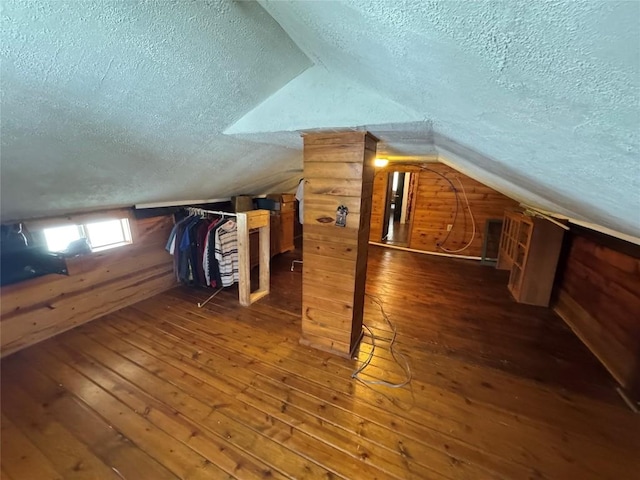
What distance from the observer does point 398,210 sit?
891cm

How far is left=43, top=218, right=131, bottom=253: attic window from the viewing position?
2164mm

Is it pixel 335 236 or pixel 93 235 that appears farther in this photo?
pixel 93 235

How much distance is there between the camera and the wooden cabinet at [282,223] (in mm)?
4348

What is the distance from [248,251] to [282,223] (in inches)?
75.1

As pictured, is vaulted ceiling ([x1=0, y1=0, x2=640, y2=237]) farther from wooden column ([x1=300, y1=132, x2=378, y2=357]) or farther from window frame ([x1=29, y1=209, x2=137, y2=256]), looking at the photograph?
wooden column ([x1=300, y1=132, x2=378, y2=357])

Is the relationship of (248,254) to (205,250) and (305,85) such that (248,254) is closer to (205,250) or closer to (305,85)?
(205,250)

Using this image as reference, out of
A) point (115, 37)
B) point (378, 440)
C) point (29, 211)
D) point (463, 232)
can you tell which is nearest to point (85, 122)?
point (115, 37)

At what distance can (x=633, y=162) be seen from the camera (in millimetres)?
662

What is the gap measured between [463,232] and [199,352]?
450 cm

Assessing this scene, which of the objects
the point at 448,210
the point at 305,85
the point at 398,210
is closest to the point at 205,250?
the point at 305,85

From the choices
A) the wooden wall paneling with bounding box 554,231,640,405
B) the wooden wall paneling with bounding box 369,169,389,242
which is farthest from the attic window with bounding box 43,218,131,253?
the wooden wall paneling with bounding box 554,231,640,405

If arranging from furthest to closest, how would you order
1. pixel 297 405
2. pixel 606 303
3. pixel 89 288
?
pixel 89 288 < pixel 606 303 < pixel 297 405

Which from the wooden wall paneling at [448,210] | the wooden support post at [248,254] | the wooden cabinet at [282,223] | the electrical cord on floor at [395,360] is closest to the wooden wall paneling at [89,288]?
the wooden support post at [248,254]

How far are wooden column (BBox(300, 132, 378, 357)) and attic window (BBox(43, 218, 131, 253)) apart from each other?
6.54ft
